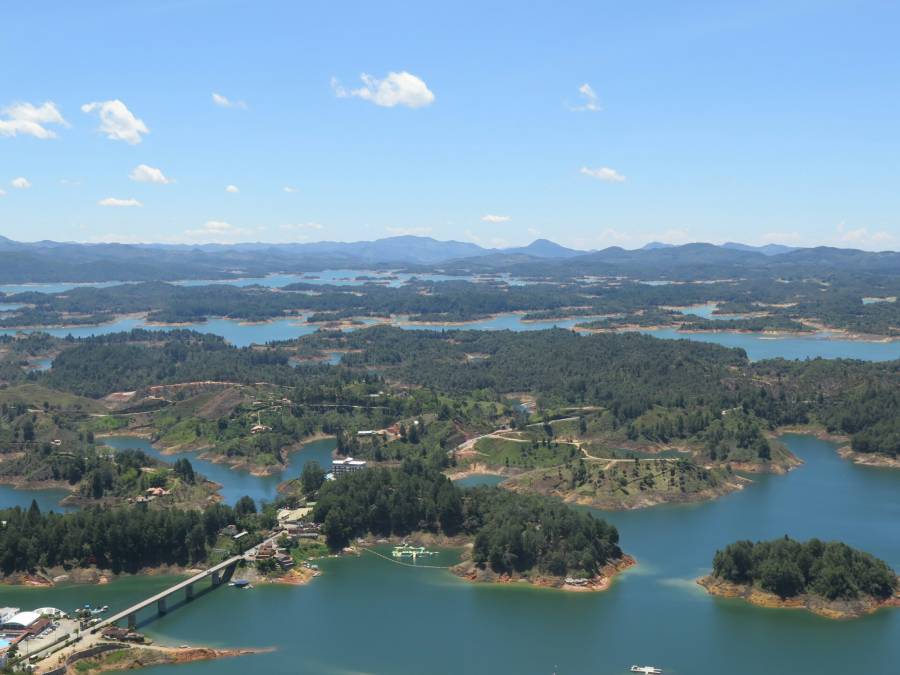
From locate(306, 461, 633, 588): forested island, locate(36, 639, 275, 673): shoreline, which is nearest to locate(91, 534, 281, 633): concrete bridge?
locate(36, 639, 275, 673): shoreline

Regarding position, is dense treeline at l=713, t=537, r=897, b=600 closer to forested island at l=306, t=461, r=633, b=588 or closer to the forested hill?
forested island at l=306, t=461, r=633, b=588

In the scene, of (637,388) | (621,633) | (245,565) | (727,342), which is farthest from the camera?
(727,342)

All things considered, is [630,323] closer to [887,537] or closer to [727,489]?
[727,489]

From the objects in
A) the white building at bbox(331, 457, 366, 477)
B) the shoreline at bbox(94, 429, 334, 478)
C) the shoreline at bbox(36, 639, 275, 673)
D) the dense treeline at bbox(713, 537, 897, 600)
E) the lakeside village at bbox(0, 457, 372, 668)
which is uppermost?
the dense treeline at bbox(713, 537, 897, 600)

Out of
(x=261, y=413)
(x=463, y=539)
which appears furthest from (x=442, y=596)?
(x=261, y=413)

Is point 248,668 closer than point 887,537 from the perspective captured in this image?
Yes

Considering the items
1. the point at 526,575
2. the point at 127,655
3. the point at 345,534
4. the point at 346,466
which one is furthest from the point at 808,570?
the point at 346,466
